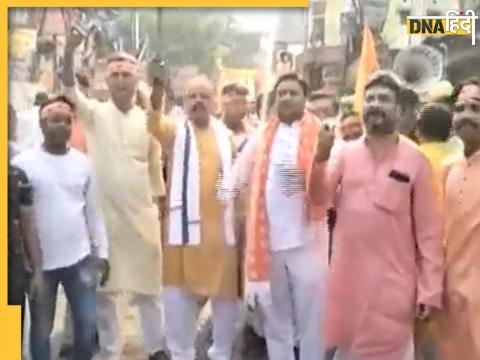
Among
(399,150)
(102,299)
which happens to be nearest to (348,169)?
(399,150)

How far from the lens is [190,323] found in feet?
A: 7.04

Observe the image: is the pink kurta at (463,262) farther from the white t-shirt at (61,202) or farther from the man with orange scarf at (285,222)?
the white t-shirt at (61,202)

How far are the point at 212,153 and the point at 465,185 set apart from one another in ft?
1.76

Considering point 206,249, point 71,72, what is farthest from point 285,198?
point 71,72

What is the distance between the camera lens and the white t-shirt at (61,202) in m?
2.09

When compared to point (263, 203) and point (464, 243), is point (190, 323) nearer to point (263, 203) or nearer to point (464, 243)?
point (263, 203)

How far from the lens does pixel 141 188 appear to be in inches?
83.9

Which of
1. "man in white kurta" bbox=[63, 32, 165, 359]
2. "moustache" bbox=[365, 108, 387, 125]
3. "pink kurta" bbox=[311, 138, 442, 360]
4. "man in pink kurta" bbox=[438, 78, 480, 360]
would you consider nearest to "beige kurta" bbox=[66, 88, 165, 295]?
"man in white kurta" bbox=[63, 32, 165, 359]

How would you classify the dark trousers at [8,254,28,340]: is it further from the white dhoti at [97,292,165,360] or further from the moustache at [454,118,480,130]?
the moustache at [454,118,480,130]

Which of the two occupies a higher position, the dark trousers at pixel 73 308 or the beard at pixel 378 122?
the beard at pixel 378 122

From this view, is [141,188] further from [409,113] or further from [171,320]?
[409,113]

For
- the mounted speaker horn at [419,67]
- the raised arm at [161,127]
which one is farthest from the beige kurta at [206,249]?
the mounted speaker horn at [419,67]

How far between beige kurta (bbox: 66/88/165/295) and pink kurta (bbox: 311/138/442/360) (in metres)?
0.35

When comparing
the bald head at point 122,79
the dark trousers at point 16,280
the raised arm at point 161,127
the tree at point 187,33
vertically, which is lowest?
the dark trousers at point 16,280
